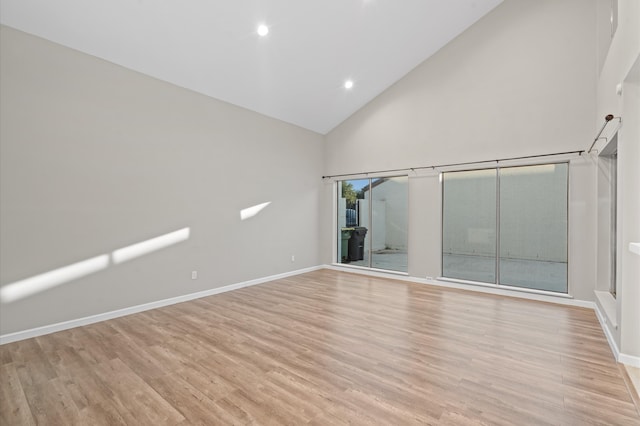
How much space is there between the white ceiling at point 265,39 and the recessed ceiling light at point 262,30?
6cm

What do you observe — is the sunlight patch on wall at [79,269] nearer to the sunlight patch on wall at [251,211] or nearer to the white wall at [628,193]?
the sunlight patch on wall at [251,211]

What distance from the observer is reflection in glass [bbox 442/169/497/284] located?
18.1 ft

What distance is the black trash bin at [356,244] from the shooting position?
24.7 feet

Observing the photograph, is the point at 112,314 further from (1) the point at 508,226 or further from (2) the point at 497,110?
(2) the point at 497,110

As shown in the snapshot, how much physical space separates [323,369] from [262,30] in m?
4.33

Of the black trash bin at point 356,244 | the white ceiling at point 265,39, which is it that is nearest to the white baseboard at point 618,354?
the black trash bin at point 356,244

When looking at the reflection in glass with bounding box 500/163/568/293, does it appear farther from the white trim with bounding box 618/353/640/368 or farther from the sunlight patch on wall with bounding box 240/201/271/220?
the sunlight patch on wall with bounding box 240/201/271/220

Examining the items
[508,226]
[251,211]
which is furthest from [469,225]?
[251,211]

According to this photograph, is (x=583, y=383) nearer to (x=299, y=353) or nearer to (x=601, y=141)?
(x=299, y=353)

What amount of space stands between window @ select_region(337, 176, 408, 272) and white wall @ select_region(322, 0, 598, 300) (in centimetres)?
33

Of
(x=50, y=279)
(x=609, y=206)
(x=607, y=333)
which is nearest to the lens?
(x=607, y=333)

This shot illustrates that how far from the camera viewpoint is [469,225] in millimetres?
5734

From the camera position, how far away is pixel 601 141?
159 inches

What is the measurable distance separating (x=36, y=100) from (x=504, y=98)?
6.62m
